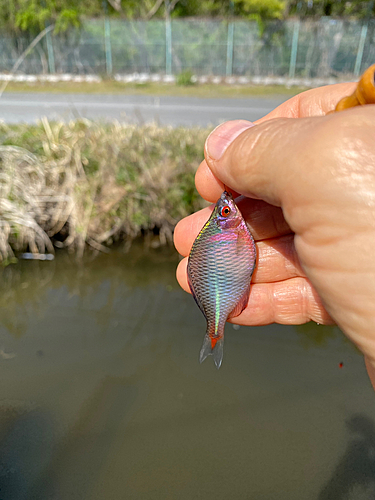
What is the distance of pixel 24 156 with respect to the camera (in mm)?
4211

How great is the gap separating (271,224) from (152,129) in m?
3.63

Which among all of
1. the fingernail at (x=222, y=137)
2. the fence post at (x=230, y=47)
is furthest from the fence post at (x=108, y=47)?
the fingernail at (x=222, y=137)

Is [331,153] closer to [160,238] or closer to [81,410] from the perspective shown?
[81,410]

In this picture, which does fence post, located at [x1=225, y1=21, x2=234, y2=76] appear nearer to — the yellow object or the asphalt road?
the asphalt road

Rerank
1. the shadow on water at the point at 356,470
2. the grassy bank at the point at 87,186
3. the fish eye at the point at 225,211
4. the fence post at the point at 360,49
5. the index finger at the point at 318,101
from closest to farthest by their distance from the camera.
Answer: the fish eye at the point at 225,211, the index finger at the point at 318,101, the shadow on water at the point at 356,470, the grassy bank at the point at 87,186, the fence post at the point at 360,49

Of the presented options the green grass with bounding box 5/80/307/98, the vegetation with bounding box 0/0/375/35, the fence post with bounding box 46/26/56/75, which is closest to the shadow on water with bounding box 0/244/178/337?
the green grass with bounding box 5/80/307/98

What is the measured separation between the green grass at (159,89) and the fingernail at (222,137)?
15.0 metres

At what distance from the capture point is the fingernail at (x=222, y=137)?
4.91 feet

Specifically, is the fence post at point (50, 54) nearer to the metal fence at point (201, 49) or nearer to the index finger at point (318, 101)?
the metal fence at point (201, 49)

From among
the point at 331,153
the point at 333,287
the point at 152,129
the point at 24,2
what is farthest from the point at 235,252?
the point at 24,2

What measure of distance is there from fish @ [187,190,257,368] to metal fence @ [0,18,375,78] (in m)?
21.9

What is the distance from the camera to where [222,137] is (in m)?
1.52

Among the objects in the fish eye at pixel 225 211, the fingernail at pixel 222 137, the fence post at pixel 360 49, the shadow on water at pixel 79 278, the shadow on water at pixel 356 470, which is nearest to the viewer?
the fish eye at pixel 225 211

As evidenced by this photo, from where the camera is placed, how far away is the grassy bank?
420 centimetres
